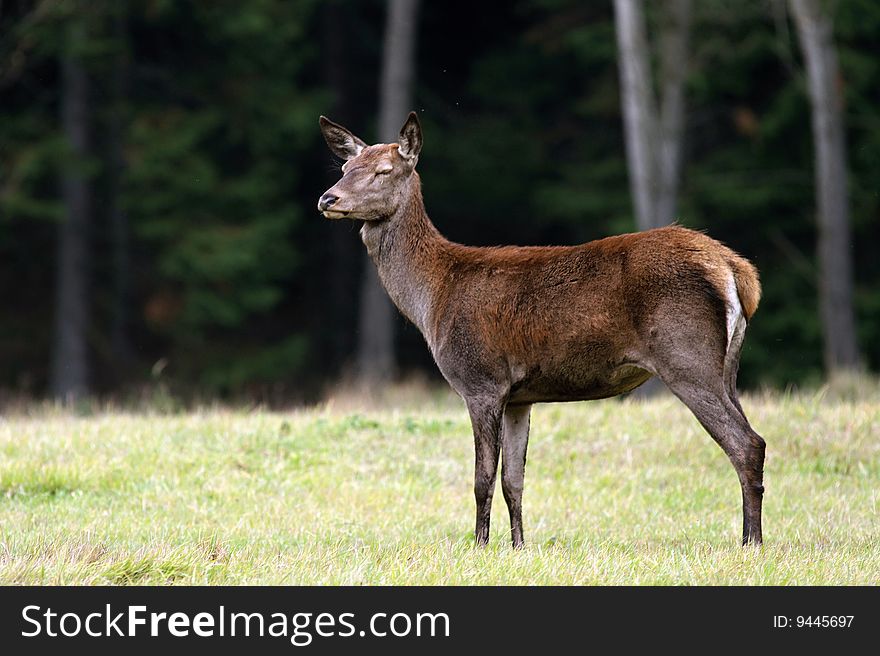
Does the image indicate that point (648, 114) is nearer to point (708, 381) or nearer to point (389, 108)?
point (389, 108)

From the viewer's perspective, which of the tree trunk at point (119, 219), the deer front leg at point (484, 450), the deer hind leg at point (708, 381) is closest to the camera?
the deer hind leg at point (708, 381)

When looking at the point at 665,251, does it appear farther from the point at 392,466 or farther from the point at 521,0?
the point at 521,0

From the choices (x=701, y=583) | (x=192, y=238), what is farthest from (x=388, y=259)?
(x=192, y=238)

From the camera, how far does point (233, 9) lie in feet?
78.5

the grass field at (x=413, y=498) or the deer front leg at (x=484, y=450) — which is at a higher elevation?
the deer front leg at (x=484, y=450)

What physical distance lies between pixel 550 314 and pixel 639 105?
12681 mm

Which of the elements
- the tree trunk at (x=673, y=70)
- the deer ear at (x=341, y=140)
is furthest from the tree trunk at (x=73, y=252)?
the deer ear at (x=341, y=140)

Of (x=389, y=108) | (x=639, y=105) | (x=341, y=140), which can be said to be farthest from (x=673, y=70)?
(x=341, y=140)

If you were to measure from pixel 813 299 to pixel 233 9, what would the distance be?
11498 millimetres

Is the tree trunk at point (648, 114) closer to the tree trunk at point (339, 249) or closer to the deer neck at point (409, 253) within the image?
the tree trunk at point (339, 249)

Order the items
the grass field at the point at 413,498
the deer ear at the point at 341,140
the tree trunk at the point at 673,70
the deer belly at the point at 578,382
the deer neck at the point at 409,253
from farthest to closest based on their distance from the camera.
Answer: the tree trunk at the point at 673,70, the deer ear at the point at 341,140, the deer neck at the point at 409,253, the deer belly at the point at 578,382, the grass field at the point at 413,498

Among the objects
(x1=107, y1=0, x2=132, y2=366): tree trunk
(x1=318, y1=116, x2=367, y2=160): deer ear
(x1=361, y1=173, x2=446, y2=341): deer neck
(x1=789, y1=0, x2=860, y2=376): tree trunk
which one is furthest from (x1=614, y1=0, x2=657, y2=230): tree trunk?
(x1=361, y1=173, x2=446, y2=341): deer neck

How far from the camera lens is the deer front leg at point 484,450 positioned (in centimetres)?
766

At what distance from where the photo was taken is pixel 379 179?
818 centimetres
